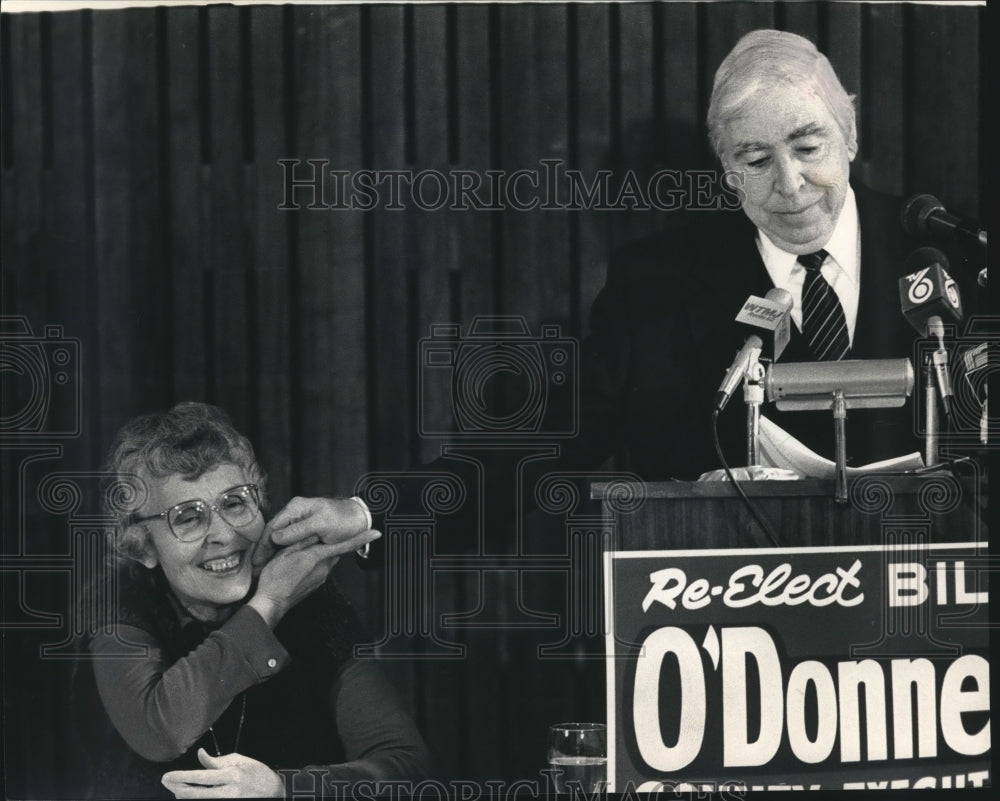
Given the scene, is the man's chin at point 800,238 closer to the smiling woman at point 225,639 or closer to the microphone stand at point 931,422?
the microphone stand at point 931,422

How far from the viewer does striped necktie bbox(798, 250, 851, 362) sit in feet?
10.5

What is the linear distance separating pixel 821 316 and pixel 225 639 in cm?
177

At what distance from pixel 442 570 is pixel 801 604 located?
0.92 meters

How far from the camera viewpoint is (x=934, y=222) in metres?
3.25

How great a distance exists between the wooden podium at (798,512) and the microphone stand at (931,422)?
96 mm

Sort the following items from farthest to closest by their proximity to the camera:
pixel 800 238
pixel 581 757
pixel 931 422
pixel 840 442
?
pixel 800 238 < pixel 931 422 < pixel 581 757 < pixel 840 442

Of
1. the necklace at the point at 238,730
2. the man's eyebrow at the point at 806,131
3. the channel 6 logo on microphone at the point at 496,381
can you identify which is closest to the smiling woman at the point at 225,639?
the necklace at the point at 238,730

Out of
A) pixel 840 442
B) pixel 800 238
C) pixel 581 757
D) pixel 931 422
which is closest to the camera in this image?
pixel 840 442

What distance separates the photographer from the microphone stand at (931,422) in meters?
3.14

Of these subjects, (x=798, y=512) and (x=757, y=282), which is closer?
(x=798, y=512)

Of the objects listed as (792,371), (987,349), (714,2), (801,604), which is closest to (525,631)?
(801,604)

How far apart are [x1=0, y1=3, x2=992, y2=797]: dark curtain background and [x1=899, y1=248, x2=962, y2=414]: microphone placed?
0.29 metres

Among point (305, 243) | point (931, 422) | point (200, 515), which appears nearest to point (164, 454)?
point (200, 515)

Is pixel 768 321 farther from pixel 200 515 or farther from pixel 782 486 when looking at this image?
pixel 200 515
